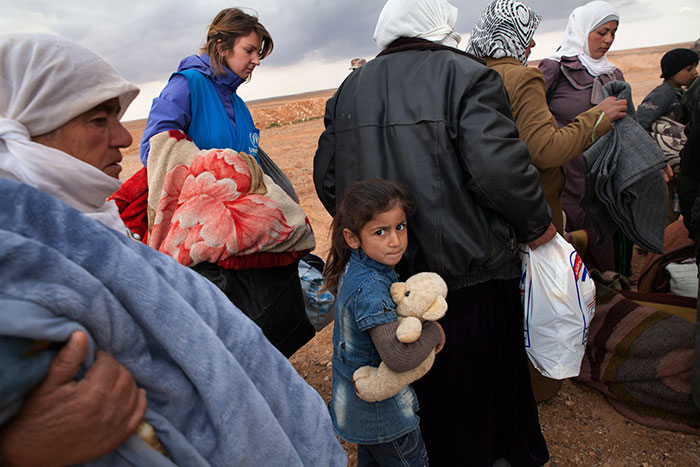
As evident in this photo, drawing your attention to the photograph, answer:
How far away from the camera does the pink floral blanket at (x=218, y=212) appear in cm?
179

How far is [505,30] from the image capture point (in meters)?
2.33

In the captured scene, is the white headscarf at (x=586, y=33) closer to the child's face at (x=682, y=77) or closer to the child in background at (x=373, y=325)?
the child's face at (x=682, y=77)

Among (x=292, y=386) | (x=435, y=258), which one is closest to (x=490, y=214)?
(x=435, y=258)

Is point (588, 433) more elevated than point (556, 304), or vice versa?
point (556, 304)

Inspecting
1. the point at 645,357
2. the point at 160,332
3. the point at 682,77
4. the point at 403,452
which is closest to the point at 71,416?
the point at 160,332

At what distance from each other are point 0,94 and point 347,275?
1.21m

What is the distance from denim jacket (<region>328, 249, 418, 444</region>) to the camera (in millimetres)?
1729

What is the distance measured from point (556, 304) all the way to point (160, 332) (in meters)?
1.82

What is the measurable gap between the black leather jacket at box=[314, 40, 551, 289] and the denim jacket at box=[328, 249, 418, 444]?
0.28 meters

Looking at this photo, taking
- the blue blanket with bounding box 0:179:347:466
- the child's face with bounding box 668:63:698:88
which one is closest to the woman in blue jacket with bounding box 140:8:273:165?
the blue blanket with bounding box 0:179:347:466

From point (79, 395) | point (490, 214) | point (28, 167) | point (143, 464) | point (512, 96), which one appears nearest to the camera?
point (79, 395)

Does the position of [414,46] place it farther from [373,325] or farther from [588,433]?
[588,433]

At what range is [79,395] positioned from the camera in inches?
28.1

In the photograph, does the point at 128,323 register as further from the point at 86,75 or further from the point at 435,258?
the point at 435,258
